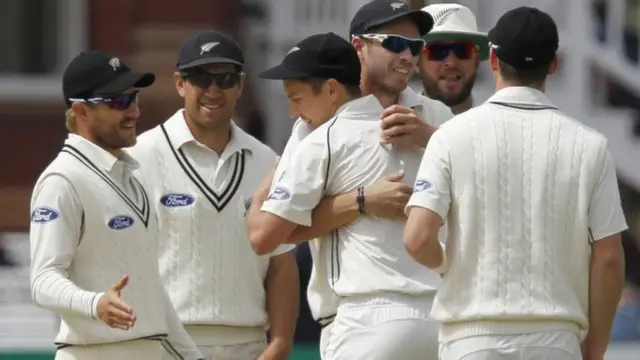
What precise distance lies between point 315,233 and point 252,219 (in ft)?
0.68

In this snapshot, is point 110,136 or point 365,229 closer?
point 365,229

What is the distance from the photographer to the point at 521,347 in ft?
19.0

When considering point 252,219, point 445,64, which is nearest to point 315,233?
point 252,219

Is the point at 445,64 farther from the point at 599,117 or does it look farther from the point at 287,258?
the point at 599,117

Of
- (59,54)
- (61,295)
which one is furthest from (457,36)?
(59,54)

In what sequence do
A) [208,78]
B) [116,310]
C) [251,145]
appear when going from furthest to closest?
[251,145] < [208,78] < [116,310]

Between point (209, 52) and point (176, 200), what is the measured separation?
520 millimetres

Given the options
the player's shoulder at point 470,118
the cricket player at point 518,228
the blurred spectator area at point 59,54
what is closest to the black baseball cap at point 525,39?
the cricket player at point 518,228

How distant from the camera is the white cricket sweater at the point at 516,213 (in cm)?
579

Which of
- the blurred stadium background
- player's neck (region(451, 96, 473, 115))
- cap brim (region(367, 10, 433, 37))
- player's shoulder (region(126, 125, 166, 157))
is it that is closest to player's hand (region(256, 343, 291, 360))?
player's shoulder (region(126, 125, 166, 157))

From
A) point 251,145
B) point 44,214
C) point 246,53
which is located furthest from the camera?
point 246,53

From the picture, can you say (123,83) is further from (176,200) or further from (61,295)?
(61,295)

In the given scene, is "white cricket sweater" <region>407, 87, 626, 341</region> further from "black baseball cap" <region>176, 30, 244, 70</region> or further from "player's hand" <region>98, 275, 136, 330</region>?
"black baseball cap" <region>176, 30, 244, 70</region>

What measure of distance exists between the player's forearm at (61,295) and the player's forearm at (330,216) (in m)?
0.65
